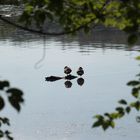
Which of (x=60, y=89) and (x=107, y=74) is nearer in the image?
(x=60, y=89)

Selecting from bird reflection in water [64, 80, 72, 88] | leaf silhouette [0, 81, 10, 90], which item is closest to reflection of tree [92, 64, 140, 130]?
leaf silhouette [0, 81, 10, 90]

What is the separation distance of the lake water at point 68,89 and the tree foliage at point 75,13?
169 centimetres

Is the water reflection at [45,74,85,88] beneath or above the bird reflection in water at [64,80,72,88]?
above

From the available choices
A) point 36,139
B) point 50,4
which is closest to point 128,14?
point 50,4

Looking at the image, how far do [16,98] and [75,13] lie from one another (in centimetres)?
119

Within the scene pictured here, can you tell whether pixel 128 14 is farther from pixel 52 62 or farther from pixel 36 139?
pixel 52 62

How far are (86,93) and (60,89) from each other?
68.8 inches

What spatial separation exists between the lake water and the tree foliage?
5.54 feet

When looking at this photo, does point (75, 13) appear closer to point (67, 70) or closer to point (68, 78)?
point (67, 70)

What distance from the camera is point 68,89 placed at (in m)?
22.7

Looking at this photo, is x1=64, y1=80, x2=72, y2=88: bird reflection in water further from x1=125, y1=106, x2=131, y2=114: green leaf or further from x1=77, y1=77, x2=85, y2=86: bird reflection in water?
x1=125, y1=106, x2=131, y2=114: green leaf

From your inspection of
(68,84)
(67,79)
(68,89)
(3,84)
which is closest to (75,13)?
(3,84)

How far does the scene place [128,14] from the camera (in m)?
2.26

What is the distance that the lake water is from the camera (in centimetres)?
1566
